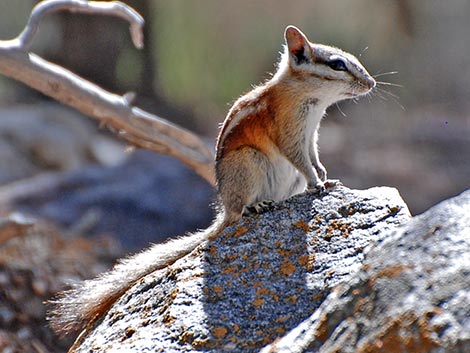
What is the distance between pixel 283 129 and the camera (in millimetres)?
4504

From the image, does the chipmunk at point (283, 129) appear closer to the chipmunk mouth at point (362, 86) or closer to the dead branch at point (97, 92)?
the chipmunk mouth at point (362, 86)

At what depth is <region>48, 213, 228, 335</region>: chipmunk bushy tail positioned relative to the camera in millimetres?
3744

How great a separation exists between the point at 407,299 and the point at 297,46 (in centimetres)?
243

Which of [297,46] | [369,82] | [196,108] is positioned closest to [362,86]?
[369,82]

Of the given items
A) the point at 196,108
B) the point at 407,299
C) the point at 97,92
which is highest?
the point at 407,299

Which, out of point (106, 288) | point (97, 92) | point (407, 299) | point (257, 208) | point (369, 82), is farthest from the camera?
point (97, 92)

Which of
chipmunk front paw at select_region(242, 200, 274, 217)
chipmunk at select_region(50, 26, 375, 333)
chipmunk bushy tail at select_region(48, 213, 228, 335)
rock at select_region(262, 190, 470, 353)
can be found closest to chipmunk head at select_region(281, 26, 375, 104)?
chipmunk at select_region(50, 26, 375, 333)

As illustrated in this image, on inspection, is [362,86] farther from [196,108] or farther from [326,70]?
[196,108]

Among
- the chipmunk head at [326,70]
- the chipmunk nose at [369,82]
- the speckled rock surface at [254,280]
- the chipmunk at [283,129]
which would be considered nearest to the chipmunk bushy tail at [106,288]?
the speckled rock surface at [254,280]

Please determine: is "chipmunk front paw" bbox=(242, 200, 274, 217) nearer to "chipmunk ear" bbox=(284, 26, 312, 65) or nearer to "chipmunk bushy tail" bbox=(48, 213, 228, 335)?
"chipmunk bushy tail" bbox=(48, 213, 228, 335)

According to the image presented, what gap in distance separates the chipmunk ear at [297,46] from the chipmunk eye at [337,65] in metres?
0.16

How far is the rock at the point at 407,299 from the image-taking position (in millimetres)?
2373

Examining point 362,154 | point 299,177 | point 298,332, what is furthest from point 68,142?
point 298,332

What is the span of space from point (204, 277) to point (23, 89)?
10.9 meters
